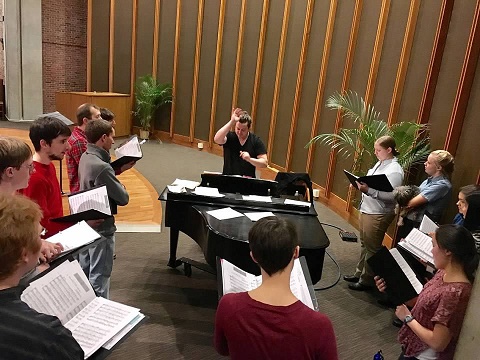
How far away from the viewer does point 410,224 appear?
3625 mm

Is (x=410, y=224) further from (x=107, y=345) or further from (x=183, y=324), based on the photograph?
(x=107, y=345)

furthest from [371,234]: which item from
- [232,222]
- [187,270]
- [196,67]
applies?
[196,67]

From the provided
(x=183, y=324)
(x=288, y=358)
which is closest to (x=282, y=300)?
(x=288, y=358)

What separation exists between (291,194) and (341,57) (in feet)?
9.38

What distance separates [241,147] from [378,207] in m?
1.48

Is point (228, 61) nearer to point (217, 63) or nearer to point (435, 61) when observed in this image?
point (217, 63)

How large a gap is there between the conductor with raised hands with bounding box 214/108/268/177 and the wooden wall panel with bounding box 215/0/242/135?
489 centimetres

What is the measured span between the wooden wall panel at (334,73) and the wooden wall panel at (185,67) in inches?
172

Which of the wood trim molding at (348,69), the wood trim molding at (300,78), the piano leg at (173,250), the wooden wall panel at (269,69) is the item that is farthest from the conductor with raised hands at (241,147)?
the wooden wall panel at (269,69)

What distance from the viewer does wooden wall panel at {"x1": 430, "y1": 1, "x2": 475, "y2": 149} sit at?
4.00 meters

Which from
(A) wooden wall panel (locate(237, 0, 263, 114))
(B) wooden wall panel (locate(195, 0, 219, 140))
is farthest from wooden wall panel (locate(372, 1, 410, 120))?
(B) wooden wall panel (locate(195, 0, 219, 140))

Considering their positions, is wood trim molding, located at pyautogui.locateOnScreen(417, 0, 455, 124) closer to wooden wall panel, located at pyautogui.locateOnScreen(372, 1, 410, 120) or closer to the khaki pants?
wooden wall panel, located at pyautogui.locateOnScreen(372, 1, 410, 120)

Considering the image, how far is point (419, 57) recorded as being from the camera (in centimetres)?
468

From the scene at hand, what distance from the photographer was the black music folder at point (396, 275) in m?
2.13
